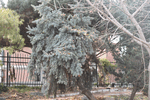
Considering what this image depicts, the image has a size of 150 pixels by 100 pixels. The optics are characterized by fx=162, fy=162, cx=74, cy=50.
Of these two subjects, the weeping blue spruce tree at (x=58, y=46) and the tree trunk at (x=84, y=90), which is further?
the tree trunk at (x=84, y=90)

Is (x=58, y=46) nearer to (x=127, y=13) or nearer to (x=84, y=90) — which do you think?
(x=84, y=90)

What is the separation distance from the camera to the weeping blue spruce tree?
5629 mm

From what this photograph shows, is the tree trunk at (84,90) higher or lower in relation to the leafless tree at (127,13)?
lower

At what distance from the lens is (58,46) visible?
5.69 meters

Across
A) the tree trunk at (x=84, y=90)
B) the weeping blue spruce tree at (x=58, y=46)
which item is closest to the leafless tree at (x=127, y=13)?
the weeping blue spruce tree at (x=58, y=46)

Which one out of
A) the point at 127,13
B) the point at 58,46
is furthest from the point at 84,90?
the point at 127,13

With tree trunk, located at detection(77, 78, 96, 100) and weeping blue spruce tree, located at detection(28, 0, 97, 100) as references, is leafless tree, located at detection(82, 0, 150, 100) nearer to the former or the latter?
weeping blue spruce tree, located at detection(28, 0, 97, 100)

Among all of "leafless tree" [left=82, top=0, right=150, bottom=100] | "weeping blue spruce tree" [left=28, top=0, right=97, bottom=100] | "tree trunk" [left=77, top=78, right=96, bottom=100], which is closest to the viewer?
"leafless tree" [left=82, top=0, right=150, bottom=100]

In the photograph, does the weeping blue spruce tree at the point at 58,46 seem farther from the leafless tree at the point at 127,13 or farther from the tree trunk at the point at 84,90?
the leafless tree at the point at 127,13

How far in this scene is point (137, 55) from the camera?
7.61 metres

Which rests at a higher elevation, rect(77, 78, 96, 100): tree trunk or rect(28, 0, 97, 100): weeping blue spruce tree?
rect(28, 0, 97, 100): weeping blue spruce tree

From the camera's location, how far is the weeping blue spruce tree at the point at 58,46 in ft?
18.5

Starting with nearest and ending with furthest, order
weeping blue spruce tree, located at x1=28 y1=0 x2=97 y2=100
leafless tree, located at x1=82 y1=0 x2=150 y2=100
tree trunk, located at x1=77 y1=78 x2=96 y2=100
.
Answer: leafless tree, located at x1=82 y1=0 x2=150 y2=100 < weeping blue spruce tree, located at x1=28 y1=0 x2=97 y2=100 < tree trunk, located at x1=77 y1=78 x2=96 y2=100

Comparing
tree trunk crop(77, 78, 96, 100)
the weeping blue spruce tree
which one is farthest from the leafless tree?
tree trunk crop(77, 78, 96, 100)
